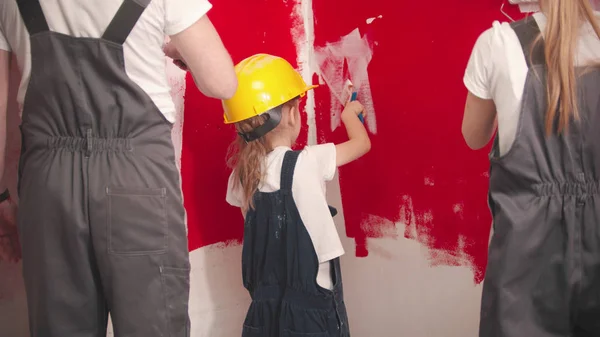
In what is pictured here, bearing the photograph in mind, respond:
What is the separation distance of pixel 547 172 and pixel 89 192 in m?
0.94

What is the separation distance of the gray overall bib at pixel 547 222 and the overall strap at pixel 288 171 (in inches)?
26.3

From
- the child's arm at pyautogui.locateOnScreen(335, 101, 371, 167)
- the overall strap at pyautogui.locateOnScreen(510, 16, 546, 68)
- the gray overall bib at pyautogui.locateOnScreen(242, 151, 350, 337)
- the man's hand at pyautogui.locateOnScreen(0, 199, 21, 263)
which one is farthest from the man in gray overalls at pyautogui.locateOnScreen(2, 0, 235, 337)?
the overall strap at pyautogui.locateOnScreen(510, 16, 546, 68)

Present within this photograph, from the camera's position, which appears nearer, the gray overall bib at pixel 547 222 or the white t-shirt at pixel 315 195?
the gray overall bib at pixel 547 222

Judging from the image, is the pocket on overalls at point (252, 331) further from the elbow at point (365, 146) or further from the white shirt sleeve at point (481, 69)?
the white shirt sleeve at point (481, 69)

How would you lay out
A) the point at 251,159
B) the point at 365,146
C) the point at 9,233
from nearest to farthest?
the point at 9,233
the point at 251,159
the point at 365,146

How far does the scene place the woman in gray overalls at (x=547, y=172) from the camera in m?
1.11

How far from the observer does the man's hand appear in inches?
63.5

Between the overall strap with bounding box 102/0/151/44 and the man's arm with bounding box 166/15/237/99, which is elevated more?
the overall strap with bounding box 102/0/151/44

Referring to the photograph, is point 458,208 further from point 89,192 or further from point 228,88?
point 89,192

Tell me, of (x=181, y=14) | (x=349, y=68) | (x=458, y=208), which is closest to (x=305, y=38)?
(x=349, y=68)

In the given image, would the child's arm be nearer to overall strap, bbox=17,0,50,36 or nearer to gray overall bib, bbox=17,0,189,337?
gray overall bib, bbox=17,0,189,337

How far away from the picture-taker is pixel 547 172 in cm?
114

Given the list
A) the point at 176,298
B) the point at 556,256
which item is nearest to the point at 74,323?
the point at 176,298

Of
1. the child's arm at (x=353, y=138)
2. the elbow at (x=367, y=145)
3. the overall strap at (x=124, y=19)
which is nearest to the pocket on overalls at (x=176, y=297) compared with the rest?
the overall strap at (x=124, y=19)
